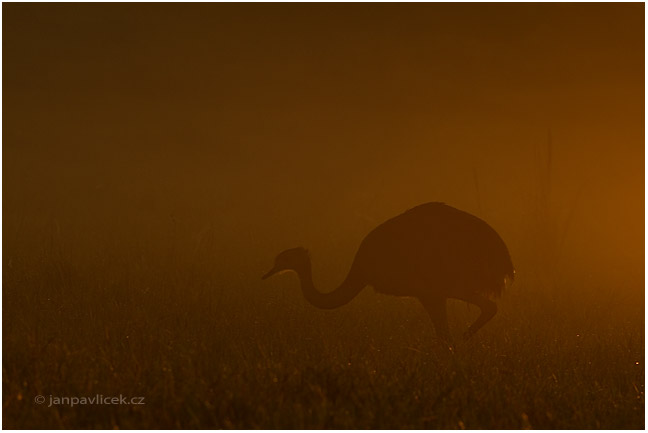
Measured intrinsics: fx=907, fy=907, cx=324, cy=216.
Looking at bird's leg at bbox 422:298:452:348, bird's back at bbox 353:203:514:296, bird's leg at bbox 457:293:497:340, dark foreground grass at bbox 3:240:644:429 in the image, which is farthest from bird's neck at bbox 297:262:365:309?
bird's leg at bbox 457:293:497:340

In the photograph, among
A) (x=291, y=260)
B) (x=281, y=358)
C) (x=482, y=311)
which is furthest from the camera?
(x=291, y=260)

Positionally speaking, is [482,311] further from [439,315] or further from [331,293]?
[331,293]

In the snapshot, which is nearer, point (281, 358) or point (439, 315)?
point (281, 358)

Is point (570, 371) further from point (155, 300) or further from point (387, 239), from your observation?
point (155, 300)

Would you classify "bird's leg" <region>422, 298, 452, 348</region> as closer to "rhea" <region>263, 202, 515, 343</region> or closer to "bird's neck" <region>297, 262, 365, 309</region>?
"rhea" <region>263, 202, 515, 343</region>

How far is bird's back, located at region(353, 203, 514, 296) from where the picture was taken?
7.61 meters

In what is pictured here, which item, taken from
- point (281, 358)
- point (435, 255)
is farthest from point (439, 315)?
point (281, 358)

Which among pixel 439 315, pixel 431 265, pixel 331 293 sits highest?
pixel 431 265

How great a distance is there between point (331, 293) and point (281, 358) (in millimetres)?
1225

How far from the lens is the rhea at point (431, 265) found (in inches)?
299

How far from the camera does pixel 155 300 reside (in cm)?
831

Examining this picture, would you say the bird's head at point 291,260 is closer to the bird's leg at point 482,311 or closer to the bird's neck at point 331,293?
the bird's neck at point 331,293

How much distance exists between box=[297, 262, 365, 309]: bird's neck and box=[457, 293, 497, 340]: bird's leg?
3.02 feet

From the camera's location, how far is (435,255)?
7637mm
